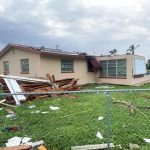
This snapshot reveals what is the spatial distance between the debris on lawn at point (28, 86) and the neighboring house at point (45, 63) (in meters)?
3.55

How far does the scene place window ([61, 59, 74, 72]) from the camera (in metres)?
23.0

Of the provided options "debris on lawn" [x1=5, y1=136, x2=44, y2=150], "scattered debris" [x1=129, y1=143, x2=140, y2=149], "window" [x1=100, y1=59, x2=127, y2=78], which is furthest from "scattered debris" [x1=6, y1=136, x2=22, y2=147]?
"window" [x1=100, y1=59, x2=127, y2=78]

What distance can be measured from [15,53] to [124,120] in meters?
17.1

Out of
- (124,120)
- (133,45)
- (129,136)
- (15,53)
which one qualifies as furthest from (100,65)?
(133,45)

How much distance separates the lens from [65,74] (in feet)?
75.8

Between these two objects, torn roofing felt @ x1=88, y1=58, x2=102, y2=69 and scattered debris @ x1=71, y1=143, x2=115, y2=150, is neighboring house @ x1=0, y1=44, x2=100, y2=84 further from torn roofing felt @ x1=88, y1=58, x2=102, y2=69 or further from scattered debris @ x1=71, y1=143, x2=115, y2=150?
scattered debris @ x1=71, y1=143, x2=115, y2=150

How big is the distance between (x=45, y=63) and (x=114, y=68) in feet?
25.7

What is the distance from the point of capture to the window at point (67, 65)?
906 inches

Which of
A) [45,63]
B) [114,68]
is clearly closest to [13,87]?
[45,63]

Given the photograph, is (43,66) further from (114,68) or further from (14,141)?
(14,141)

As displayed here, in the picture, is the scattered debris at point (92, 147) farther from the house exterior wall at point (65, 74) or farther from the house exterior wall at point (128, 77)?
the house exterior wall at point (128, 77)

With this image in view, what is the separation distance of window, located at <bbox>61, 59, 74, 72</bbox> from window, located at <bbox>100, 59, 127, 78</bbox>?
4.16 m

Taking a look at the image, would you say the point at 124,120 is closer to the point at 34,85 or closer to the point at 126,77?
the point at 34,85

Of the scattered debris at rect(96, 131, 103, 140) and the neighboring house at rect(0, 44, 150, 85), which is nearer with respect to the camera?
the scattered debris at rect(96, 131, 103, 140)
